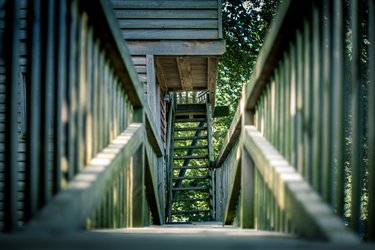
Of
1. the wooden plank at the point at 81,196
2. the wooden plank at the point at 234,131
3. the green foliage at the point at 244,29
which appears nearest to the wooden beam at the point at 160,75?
the wooden plank at the point at 234,131

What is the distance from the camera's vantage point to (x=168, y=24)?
845 centimetres

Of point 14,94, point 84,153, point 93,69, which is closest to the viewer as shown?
point 14,94

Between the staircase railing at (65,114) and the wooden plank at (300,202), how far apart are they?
818 mm

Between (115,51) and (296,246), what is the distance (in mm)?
1794

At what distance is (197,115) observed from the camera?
1487cm

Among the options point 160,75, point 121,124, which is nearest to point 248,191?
point 121,124

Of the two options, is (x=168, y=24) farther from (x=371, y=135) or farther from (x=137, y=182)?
(x=371, y=135)

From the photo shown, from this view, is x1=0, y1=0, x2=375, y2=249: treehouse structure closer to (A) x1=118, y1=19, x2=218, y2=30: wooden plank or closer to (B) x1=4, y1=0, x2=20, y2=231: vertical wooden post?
(B) x1=4, y1=0, x2=20, y2=231: vertical wooden post

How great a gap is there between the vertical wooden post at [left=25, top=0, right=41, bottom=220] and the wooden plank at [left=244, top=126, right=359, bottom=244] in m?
0.97

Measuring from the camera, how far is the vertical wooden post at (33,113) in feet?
6.06

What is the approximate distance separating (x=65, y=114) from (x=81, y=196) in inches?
12.8

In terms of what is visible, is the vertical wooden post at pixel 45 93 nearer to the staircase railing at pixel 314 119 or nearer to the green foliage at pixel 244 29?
the staircase railing at pixel 314 119

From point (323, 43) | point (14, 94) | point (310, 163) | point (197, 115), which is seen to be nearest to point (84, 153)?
point (14, 94)

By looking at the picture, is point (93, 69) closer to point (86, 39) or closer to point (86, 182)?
point (86, 39)
